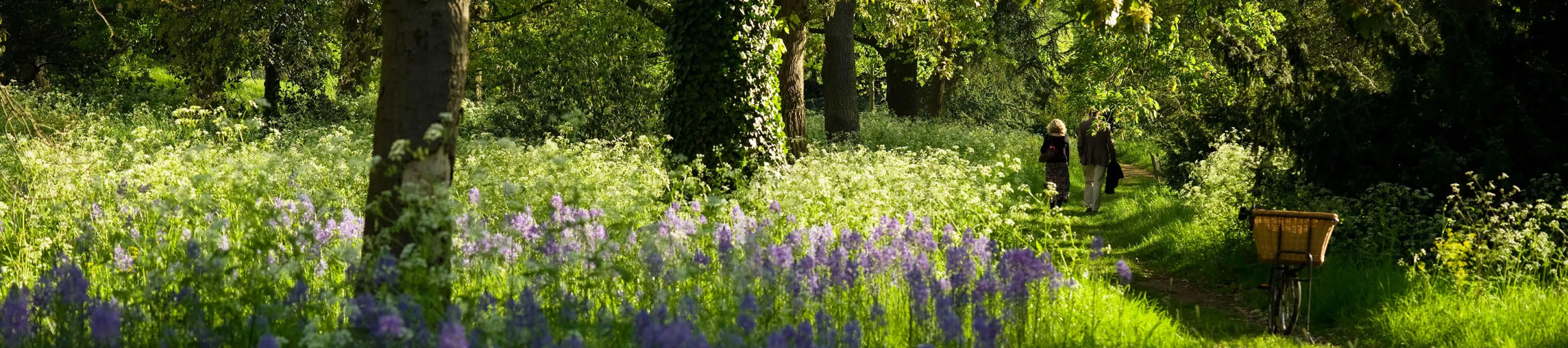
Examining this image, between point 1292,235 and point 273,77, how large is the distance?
1980 cm

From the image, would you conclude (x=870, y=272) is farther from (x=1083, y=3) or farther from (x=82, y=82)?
(x=82, y=82)

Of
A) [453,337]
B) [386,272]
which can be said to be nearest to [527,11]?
[386,272]

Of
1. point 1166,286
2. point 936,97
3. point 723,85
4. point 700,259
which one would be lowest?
point 1166,286

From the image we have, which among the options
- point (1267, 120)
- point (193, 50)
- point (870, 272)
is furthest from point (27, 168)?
point (193, 50)

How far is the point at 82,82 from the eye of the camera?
25.9m

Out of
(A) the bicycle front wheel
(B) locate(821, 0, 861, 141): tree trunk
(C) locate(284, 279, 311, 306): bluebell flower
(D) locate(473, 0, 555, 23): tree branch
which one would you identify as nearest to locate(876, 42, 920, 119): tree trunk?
(B) locate(821, 0, 861, 141): tree trunk

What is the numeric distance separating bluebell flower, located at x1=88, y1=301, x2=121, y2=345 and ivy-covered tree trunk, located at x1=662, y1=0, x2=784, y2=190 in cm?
611

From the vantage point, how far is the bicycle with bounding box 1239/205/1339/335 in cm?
643

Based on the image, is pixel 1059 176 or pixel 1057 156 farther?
pixel 1059 176

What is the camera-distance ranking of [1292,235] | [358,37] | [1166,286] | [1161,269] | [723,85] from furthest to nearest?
[358,37], [723,85], [1161,269], [1166,286], [1292,235]

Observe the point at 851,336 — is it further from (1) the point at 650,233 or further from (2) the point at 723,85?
(2) the point at 723,85

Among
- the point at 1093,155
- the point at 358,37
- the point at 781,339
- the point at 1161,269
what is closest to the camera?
the point at 781,339

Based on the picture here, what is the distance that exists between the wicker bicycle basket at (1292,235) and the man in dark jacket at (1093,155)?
260 inches

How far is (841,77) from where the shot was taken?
17812 millimetres
